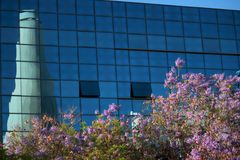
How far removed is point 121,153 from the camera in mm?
24453

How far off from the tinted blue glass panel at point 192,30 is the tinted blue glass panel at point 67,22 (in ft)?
37.2

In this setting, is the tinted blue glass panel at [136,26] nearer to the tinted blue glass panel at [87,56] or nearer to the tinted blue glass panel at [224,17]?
the tinted blue glass panel at [87,56]

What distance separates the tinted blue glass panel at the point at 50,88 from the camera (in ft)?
191

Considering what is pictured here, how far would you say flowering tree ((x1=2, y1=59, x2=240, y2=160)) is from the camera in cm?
2423

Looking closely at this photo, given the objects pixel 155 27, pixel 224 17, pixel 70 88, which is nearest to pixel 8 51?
pixel 70 88

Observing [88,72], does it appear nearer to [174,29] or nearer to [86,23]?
[86,23]

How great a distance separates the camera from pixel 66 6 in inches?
2454

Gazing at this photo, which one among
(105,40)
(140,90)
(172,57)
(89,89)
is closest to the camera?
(89,89)

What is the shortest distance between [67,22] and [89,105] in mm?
8266

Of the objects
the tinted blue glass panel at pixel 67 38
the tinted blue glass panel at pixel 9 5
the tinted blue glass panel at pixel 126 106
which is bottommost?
the tinted blue glass panel at pixel 126 106

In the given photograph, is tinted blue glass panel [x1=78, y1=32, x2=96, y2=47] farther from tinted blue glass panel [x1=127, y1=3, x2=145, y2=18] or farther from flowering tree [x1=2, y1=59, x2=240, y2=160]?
flowering tree [x1=2, y1=59, x2=240, y2=160]

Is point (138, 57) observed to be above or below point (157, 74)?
above

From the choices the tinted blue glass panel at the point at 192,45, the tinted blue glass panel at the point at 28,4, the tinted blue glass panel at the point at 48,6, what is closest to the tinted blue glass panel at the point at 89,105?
the tinted blue glass panel at the point at 48,6

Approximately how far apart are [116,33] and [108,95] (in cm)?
647
